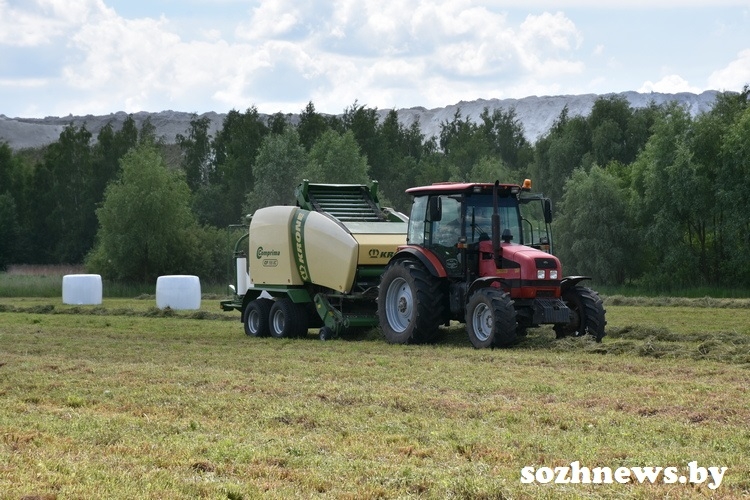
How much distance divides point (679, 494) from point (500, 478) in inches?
46.6

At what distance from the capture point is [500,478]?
7246 millimetres

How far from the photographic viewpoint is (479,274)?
1784cm

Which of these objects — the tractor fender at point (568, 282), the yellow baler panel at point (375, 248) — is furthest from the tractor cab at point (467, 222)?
the yellow baler panel at point (375, 248)

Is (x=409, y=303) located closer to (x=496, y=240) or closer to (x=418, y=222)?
(x=418, y=222)

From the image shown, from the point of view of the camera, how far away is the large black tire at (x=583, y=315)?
17578 millimetres

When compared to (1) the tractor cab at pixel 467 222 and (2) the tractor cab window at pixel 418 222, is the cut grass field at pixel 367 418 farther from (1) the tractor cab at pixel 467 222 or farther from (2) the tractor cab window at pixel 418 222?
(2) the tractor cab window at pixel 418 222

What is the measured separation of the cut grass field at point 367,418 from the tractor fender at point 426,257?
131 centimetres

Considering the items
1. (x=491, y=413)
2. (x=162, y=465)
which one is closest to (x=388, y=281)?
(x=491, y=413)

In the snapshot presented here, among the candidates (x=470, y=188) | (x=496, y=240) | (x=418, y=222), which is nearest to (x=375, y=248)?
(x=418, y=222)

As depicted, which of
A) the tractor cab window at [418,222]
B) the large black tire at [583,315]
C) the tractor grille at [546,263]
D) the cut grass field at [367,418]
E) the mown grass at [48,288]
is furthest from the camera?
the mown grass at [48,288]

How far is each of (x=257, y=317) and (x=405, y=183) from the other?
66772 mm

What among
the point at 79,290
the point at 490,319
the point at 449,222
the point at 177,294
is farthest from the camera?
the point at 79,290

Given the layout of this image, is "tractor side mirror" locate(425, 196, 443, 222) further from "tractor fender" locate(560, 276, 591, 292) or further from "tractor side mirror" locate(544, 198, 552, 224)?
"tractor fender" locate(560, 276, 591, 292)

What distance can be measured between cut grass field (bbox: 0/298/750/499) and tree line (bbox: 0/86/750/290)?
32.0 feet
